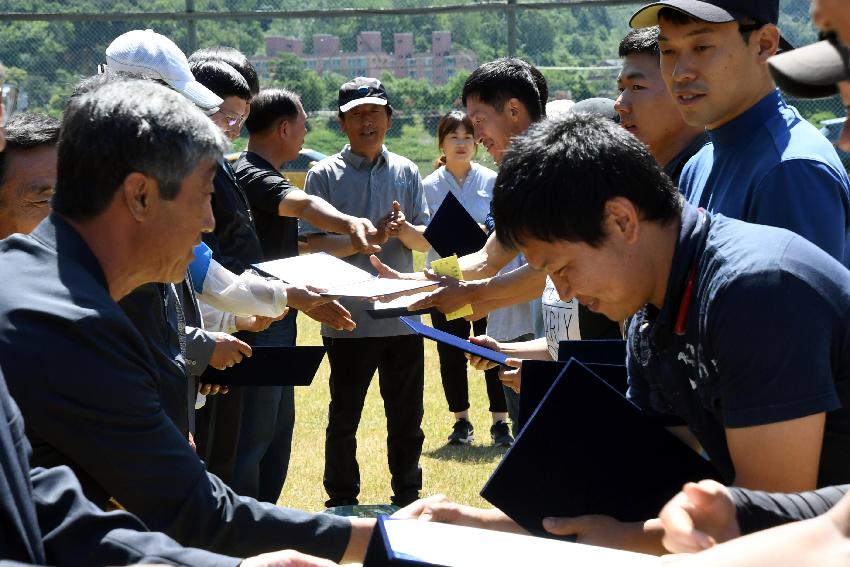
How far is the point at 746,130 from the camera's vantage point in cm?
314

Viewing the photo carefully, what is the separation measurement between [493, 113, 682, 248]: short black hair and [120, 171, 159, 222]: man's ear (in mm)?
773

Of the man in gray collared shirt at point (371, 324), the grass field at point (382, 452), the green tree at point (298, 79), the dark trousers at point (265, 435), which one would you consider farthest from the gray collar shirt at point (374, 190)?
the green tree at point (298, 79)

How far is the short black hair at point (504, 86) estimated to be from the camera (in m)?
4.88

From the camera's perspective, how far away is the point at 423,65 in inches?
426

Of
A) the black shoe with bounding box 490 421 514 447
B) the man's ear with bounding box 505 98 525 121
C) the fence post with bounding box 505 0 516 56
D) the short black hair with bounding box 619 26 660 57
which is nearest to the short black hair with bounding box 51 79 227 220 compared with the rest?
the short black hair with bounding box 619 26 660 57

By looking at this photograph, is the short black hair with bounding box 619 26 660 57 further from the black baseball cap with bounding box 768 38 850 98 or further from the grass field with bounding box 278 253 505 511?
the grass field with bounding box 278 253 505 511

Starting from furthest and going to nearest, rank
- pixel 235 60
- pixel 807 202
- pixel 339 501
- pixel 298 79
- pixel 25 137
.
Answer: pixel 298 79, pixel 339 501, pixel 235 60, pixel 25 137, pixel 807 202

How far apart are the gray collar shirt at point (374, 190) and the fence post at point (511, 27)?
3895 mm

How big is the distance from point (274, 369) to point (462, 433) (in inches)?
146

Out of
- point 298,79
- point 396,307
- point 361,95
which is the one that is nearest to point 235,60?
point 361,95

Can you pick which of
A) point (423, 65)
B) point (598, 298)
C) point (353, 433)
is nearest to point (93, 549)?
point (598, 298)

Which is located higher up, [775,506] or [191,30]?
[191,30]

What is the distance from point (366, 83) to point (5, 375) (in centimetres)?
486

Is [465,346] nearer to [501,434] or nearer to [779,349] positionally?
[779,349]
